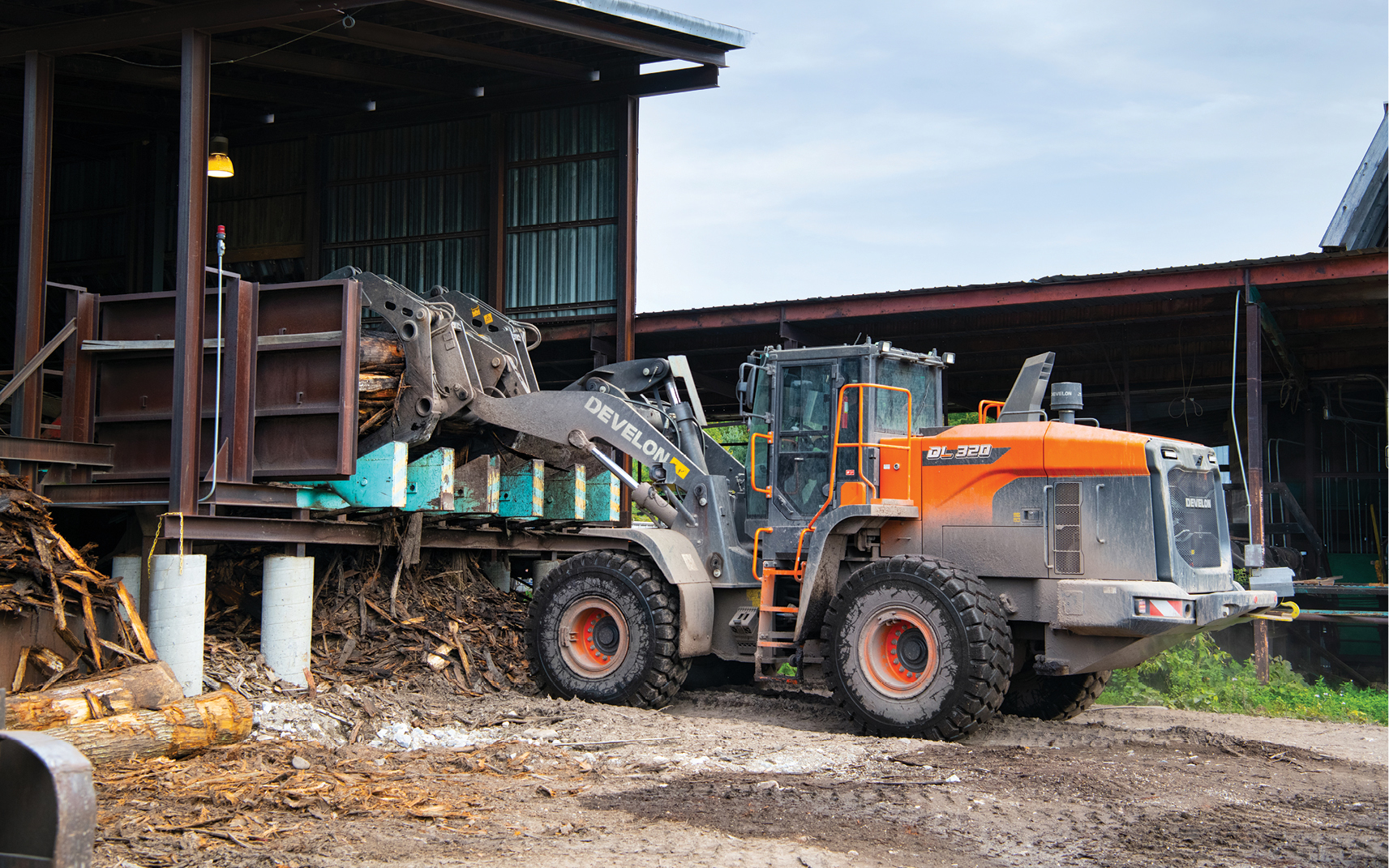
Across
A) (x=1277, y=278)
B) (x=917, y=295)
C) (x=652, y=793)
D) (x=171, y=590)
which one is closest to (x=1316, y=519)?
(x=1277, y=278)

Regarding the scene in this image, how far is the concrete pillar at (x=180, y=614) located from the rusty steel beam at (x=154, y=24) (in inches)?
178

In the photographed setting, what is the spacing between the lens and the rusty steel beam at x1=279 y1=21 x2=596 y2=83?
13.3 meters

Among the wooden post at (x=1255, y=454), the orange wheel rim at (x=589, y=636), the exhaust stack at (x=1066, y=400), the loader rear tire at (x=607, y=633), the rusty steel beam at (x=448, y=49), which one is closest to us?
the exhaust stack at (x=1066, y=400)

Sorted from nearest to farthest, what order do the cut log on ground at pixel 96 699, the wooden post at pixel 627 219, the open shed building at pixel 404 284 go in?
the cut log on ground at pixel 96 699 → the open shed building at pixel 404 284 → the wooden post at pixel 627 219

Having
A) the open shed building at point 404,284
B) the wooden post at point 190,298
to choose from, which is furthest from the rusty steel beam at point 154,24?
the wooden post at point 190,298

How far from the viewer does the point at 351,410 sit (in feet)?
→ 33.4

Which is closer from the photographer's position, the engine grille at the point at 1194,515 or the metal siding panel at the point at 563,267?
the engine grille at the point at 1194,515

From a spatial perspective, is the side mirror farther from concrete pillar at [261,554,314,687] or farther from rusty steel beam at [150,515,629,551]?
concrete pillar at [261,554,314,687]

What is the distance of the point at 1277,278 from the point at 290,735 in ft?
37.8

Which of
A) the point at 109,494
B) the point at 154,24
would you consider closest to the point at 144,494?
the point at 109,494

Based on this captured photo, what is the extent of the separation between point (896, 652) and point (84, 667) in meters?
5.94

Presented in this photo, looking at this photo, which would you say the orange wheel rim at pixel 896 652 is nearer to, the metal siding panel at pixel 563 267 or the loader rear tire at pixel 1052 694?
the loader rear tire at pixel 1052 694

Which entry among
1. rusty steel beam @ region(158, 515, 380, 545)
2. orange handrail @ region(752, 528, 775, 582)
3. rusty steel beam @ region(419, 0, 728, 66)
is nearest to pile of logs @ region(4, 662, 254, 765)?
rusty steel beam @ region(158, 515, 380, 545)

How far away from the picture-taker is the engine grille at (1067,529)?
9.50 m
